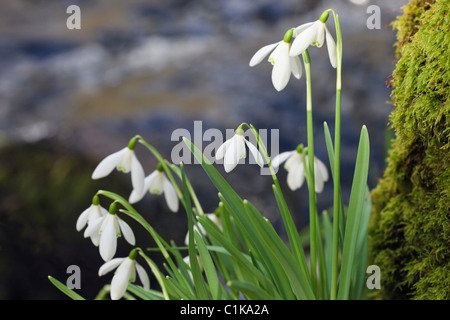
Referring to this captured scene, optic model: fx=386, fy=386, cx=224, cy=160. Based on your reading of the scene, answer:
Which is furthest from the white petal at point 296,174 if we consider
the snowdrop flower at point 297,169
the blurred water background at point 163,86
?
the blurred water background at point 163,86

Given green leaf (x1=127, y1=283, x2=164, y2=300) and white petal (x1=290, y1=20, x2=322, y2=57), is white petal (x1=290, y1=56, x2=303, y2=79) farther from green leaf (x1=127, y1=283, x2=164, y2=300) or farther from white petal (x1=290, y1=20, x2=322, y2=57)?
green leaf (x1=127, y1=283, x2=164, y2=300)

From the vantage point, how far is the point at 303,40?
0.68 metres

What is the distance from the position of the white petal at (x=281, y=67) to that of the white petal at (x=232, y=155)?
0.42ft

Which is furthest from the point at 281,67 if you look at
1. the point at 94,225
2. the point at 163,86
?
the point at 163,86

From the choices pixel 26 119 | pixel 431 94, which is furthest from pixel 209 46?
pixel 431 94

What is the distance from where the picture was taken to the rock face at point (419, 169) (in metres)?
0.75

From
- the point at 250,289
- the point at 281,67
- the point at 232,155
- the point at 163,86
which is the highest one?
the point at 163,86

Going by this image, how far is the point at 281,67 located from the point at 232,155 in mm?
184

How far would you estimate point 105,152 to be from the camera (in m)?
2.26

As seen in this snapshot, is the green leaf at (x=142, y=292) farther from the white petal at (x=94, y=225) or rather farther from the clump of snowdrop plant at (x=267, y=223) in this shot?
the white petal at (x=94, y=225)

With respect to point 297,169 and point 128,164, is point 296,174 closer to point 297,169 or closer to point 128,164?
point 297,169

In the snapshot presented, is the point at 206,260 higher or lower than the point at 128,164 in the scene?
lower

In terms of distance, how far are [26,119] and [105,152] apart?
72cm

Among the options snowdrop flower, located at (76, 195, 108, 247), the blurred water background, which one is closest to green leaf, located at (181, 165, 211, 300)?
snowdrop flower, located at (76, 195, 108, 247)
